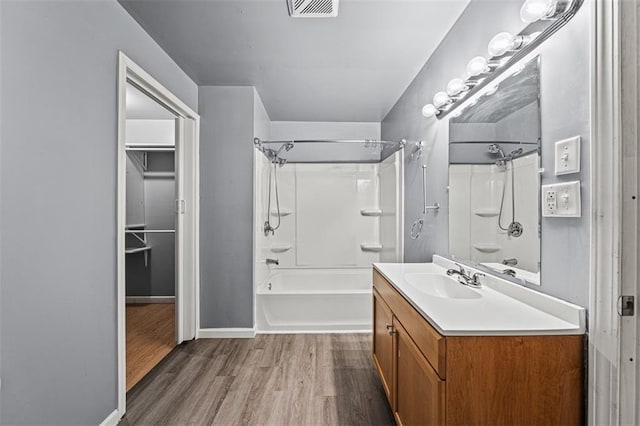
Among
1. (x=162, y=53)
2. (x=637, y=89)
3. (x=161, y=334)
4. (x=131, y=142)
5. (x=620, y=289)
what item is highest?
(x=162, y=53)

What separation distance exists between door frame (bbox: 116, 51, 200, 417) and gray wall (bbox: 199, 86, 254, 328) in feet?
0.25

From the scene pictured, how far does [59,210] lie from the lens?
4.79ft

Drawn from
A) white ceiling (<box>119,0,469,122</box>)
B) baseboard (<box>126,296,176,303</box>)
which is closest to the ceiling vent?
white ceiling (<box>119,0,469,122</box>)

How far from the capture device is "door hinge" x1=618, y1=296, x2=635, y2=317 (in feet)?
3.05

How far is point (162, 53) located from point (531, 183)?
99.8 inches

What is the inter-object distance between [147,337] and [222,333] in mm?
734

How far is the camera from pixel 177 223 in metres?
3.02

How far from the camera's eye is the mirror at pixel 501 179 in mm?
1367

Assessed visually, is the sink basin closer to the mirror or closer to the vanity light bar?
the mirror

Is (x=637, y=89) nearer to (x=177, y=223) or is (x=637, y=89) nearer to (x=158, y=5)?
(x=158, y=5)

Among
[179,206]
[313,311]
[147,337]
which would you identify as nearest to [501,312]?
[313,311]

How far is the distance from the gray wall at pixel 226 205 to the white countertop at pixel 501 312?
1.91 m

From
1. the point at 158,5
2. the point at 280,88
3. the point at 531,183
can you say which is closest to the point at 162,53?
the point at 158,5

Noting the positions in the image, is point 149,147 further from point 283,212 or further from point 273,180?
point 283,212
